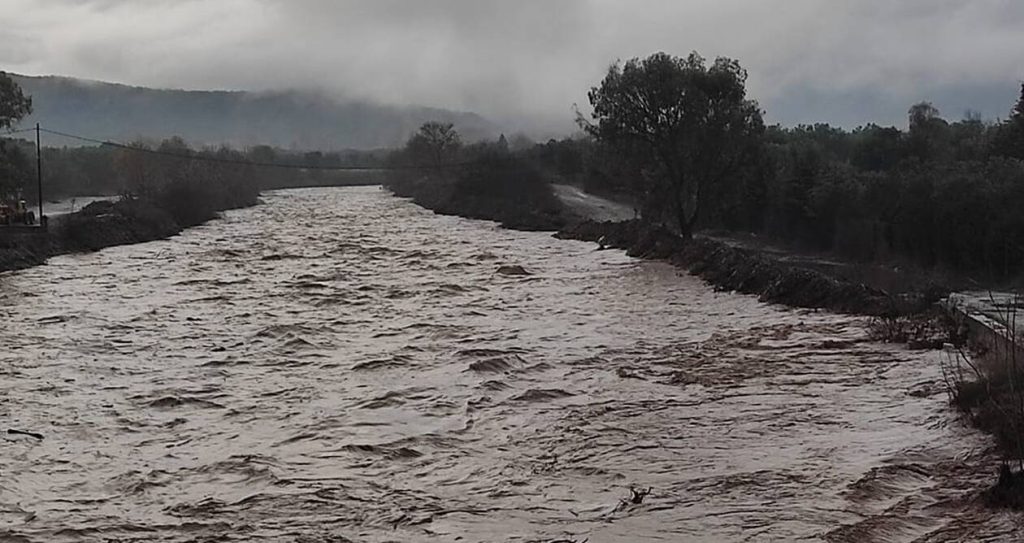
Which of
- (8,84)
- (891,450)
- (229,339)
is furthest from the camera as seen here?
(8,84)

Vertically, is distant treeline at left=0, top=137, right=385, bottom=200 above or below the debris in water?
above

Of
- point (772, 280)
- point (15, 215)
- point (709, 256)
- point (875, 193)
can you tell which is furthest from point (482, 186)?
point (772, 280)

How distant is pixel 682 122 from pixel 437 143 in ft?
200

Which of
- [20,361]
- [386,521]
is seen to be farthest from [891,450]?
[20,361]

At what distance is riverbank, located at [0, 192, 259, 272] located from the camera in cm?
3675

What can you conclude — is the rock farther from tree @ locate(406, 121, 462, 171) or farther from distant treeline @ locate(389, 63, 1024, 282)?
tree @ locate(406, 121, 462, 171)

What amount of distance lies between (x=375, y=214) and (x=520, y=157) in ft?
43.2

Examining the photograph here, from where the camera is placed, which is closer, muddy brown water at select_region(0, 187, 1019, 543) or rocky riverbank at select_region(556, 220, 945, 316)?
muddy brown water at select_region(0, 187, 1019, 543)

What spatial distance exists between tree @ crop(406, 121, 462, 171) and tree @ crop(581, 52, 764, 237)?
56.6m

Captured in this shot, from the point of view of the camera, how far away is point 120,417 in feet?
45.6

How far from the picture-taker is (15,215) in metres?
41.2

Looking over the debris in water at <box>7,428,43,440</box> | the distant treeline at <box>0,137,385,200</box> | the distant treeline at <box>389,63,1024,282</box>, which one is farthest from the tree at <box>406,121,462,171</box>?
the debris in water at <box>7,428,43,440</box>

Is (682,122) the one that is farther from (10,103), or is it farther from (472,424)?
(472,424)

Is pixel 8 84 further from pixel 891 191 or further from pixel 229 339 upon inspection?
pixel 891 191
